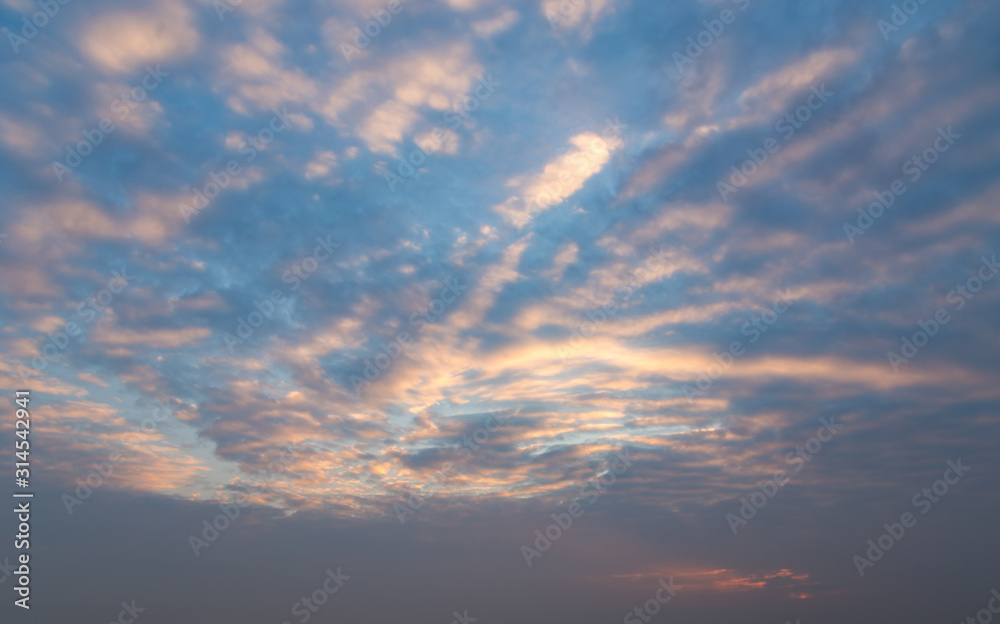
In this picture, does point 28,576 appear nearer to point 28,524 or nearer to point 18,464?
point 28,524

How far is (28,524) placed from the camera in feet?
153

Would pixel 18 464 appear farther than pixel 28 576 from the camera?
No

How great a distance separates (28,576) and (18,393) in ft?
52.9

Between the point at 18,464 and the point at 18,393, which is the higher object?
the point at 18,393

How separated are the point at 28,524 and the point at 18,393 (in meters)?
10.7

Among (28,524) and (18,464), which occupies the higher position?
(18,464)

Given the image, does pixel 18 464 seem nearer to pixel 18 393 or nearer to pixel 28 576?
pixel 18 393

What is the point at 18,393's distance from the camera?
1768 inches

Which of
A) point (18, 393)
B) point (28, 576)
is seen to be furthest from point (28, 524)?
point (18, 393)

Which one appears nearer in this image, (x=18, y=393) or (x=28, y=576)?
(x=18, y=393)

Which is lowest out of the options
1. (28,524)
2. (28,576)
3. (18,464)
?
(28,576)

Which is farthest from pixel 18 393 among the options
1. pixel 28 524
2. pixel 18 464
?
pixel 28 524

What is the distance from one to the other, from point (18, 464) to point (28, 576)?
12.2m

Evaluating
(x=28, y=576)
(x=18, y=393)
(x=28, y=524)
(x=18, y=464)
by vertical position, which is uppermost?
(x=18, y=393)
